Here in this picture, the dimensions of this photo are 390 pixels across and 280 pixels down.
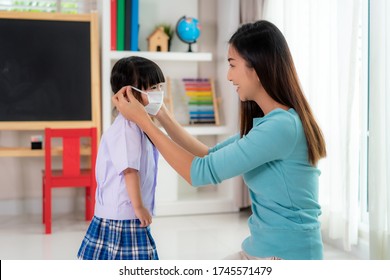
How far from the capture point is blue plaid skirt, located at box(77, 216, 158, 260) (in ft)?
5.64

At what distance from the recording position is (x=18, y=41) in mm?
3762

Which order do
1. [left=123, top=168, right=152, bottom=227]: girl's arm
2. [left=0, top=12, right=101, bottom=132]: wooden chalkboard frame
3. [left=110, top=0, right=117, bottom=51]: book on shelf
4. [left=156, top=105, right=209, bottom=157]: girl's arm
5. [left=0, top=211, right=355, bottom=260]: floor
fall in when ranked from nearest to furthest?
[left=123, top=168, right=152, bottom=227]: girl's arm, [left=156, top=105, right=209, bottom=157]: girl's arm, [left=0, top=211, right=355, bottom=260]: floor, [left=0, top=12, right=101, bottom=132]: wooden chalkboard frame, [left=110, top=0, right=117, bottom=51]: book on shelf

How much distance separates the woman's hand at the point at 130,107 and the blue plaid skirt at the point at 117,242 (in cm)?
35

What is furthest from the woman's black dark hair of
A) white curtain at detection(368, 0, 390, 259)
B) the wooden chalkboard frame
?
the wooden chalkboard frame

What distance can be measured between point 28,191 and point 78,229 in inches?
28.7

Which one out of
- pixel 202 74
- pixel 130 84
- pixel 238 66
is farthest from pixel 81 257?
pixel 202 74

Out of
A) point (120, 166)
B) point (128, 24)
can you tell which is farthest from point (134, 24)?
point (120, 166)

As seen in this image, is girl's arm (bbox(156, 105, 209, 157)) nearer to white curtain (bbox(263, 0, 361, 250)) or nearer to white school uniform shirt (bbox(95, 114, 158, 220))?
white school uniform shirt (bbox(95, 114, 158, 220))

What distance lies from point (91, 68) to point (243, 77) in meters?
2.51

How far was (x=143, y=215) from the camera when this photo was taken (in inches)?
67.1

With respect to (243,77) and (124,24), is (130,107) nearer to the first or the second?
(243,77)

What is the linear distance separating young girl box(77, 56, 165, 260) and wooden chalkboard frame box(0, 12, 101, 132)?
6.88 ft

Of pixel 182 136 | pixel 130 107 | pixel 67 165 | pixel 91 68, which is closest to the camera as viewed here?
pixel 130 107

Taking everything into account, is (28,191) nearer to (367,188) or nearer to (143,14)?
(143,14)
